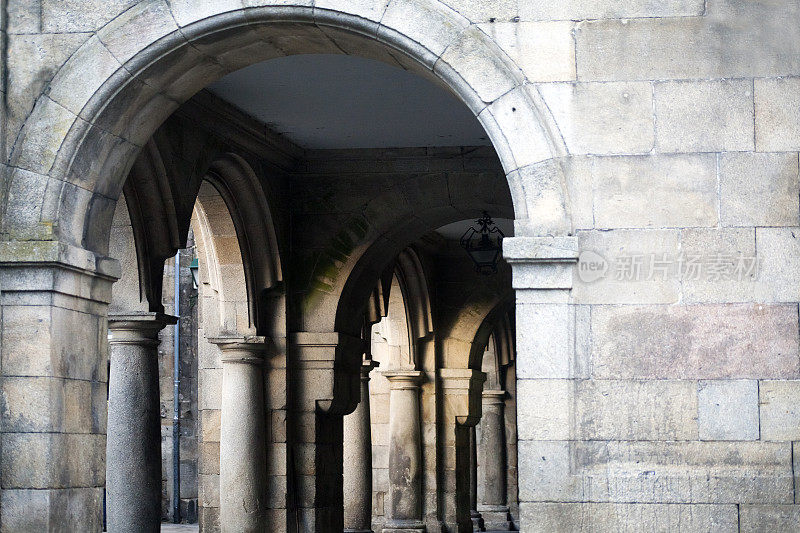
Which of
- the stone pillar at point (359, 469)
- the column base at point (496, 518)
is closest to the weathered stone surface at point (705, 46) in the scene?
the stone pillar at point (359, 469)

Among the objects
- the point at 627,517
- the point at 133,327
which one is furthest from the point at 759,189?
the point at 133,327

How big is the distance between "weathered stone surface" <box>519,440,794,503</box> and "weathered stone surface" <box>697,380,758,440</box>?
0.05 m

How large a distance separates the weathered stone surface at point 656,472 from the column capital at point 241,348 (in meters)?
4.67

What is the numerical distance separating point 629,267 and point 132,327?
3986 millimetres

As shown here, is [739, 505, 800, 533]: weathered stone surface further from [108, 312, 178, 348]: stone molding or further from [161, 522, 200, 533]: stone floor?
[161, 522, 200, 533]: stone floor

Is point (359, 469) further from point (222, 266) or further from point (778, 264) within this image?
point (778, 264)

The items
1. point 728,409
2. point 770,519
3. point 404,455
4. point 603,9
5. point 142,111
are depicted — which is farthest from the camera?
point 404,455

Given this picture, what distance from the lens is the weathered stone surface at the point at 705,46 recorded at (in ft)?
17.2

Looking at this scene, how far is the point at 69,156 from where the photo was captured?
566cm

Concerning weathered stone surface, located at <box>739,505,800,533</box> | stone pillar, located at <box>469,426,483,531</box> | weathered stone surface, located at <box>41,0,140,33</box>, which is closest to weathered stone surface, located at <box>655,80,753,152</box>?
weathered stone surface, located at <box>739,505,800,533</box>

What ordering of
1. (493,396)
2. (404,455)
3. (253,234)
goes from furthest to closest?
(493,396), (404,455), (253,234)

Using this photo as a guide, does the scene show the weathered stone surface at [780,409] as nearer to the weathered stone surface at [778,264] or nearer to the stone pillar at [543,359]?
the weathered stone surface at [778,264]

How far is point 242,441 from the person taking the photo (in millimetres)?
9375

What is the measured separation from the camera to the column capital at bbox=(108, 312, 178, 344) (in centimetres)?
816
